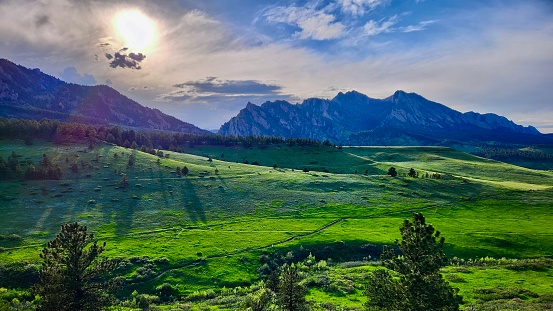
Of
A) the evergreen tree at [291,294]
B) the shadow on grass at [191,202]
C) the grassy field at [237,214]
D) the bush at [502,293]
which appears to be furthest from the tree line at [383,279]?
the shadow on grass at [191,202]

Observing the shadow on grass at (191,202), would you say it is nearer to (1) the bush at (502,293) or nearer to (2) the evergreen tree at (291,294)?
(2) the evergreen tree at (291,294)

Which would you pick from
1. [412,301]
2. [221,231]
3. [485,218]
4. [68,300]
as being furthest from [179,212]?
[485,218]

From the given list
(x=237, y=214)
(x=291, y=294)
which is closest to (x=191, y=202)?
(x=237, y=214)

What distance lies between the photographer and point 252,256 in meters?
70.9

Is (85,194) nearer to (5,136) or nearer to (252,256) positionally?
(252,256)

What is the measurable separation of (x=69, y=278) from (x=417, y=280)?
32.9 metres

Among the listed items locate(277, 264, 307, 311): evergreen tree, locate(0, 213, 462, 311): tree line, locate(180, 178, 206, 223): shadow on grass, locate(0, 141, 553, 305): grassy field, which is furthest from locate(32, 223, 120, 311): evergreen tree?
locate(180, 178, 206, 223): shadow on grass

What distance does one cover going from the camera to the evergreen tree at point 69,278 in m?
29.5

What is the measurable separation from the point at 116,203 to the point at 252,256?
56094mm

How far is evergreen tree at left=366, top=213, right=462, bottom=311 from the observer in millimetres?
25188

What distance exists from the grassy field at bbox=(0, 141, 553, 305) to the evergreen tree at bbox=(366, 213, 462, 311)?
78.9 ft

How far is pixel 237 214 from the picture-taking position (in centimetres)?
10038

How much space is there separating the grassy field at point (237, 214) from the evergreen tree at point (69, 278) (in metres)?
27.4

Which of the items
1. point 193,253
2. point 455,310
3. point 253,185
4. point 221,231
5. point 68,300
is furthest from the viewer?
point 253,185
